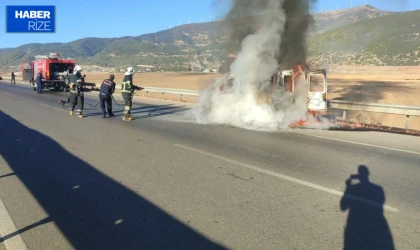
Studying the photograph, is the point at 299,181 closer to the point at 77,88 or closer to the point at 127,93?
the point at 127,93

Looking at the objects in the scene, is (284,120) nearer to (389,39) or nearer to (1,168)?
(1,168)

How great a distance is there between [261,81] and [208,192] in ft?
21.6

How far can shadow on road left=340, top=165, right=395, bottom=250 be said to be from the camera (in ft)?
11.2

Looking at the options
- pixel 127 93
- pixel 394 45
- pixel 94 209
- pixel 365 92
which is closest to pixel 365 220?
pixel 94 209

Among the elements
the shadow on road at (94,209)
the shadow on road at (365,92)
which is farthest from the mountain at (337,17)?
the shadow on road at (94,209)

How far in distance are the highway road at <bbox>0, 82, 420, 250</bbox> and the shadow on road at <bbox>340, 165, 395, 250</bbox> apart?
1cm

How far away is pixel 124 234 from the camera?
11.8ft

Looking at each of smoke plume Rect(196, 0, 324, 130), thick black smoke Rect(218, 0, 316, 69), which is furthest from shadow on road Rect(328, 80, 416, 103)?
smoke plume Rect(196, 0, 324, 130)

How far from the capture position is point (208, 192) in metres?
4.84

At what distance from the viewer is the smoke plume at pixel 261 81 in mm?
10797

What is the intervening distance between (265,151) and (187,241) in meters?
4.21

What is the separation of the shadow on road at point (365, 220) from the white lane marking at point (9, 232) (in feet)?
10.1

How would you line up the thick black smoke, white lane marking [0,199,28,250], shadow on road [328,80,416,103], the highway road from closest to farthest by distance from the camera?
white lane marking [0,199,28,250] < the highway road < the thick black smoke < shadow on road [328,80,416,103]

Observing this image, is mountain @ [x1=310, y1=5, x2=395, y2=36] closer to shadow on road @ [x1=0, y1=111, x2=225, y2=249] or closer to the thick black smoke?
the thick black smoke
